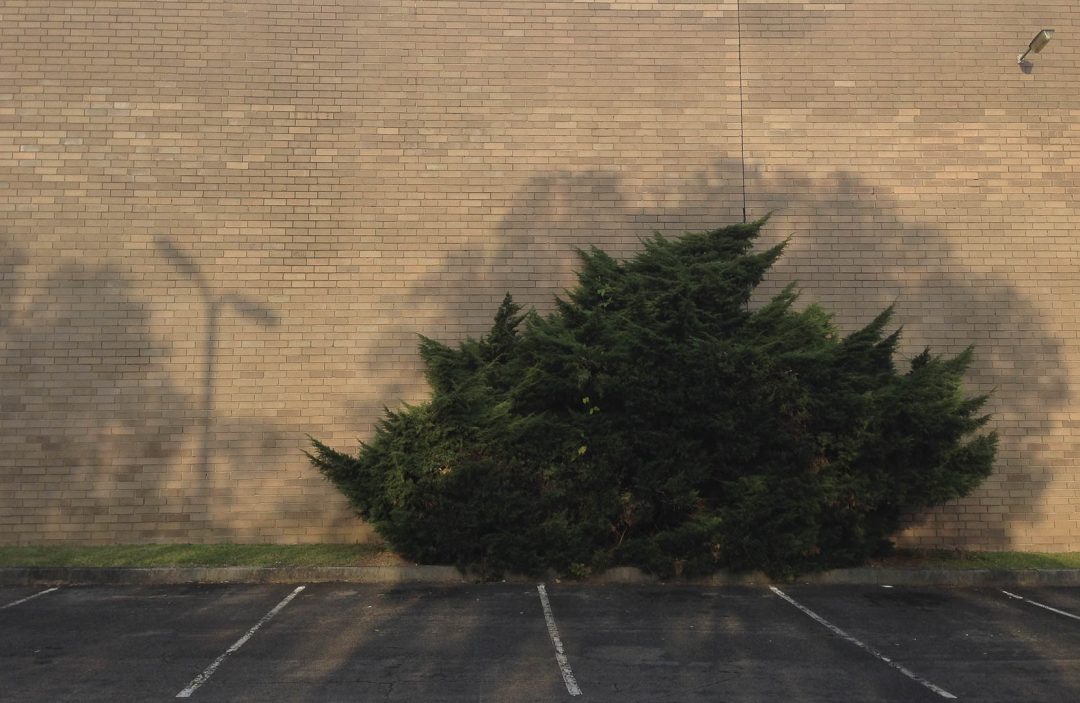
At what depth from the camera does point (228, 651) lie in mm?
7152

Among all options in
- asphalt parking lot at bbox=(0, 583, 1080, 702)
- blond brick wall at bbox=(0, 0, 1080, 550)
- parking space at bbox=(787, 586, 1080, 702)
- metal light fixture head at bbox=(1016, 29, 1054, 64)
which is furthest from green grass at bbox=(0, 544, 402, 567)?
metal light fixture head at bbox=(1016, 29, 1054, 64)

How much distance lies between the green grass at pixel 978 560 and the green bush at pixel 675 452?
726mm

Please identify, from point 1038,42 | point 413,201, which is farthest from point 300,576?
point 1038,42

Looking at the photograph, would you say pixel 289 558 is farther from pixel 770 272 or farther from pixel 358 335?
pixel 770 272

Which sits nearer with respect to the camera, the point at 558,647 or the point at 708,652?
the point at 708,652

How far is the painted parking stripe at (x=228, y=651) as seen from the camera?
6.18 meters

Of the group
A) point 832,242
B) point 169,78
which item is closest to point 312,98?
point 169,78

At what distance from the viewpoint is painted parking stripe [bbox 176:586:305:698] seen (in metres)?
6.18

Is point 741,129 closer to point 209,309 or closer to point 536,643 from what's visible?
point 209,309

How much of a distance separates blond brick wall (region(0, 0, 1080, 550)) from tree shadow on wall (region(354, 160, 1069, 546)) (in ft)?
Result: 0.14

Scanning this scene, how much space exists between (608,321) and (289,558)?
5065mm

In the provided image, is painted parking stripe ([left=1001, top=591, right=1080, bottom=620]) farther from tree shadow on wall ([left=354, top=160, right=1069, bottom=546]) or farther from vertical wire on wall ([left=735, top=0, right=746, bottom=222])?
vertical wire on wall ([left=735, top=0, right=746, bottom=222])

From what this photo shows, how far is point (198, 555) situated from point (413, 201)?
5.77 metres

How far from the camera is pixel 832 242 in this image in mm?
12680
